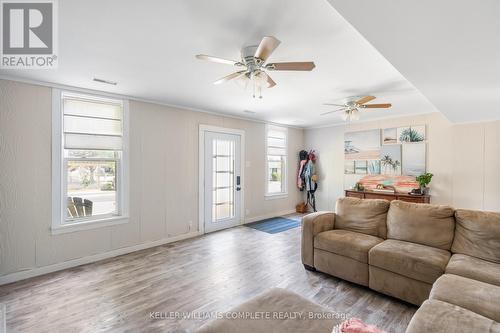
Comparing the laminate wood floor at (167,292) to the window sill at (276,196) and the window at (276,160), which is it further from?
the window at (276,160)

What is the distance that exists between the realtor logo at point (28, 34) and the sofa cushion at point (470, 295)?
3.48m

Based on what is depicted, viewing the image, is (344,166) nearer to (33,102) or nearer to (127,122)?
(127,122)

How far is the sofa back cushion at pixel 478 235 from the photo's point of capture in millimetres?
2301

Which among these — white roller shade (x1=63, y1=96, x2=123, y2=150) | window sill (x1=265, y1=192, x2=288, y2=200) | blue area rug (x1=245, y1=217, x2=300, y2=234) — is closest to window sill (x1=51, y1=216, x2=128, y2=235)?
white roller shade (x1=63, y1=96, x2=123, y2=150)

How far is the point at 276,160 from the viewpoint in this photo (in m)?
6.49

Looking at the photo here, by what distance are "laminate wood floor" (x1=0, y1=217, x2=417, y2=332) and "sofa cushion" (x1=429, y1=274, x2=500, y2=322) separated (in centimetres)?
61

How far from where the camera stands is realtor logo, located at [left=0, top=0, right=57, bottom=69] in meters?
1.77

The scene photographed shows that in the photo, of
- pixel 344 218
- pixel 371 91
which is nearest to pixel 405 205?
pixel 344 218

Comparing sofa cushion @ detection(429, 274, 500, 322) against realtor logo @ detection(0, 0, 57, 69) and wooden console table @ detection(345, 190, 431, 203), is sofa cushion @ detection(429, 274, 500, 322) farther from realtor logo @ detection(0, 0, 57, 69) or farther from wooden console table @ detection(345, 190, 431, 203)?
realtor logo @ detection(0, 0, 57, 69)

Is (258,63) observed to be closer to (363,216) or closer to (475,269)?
(363,216)

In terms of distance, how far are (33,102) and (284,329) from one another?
3920mm

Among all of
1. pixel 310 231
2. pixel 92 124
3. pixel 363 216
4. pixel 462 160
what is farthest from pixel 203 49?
pixel 462 160

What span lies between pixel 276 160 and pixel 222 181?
195 cm

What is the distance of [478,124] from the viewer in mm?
4355
